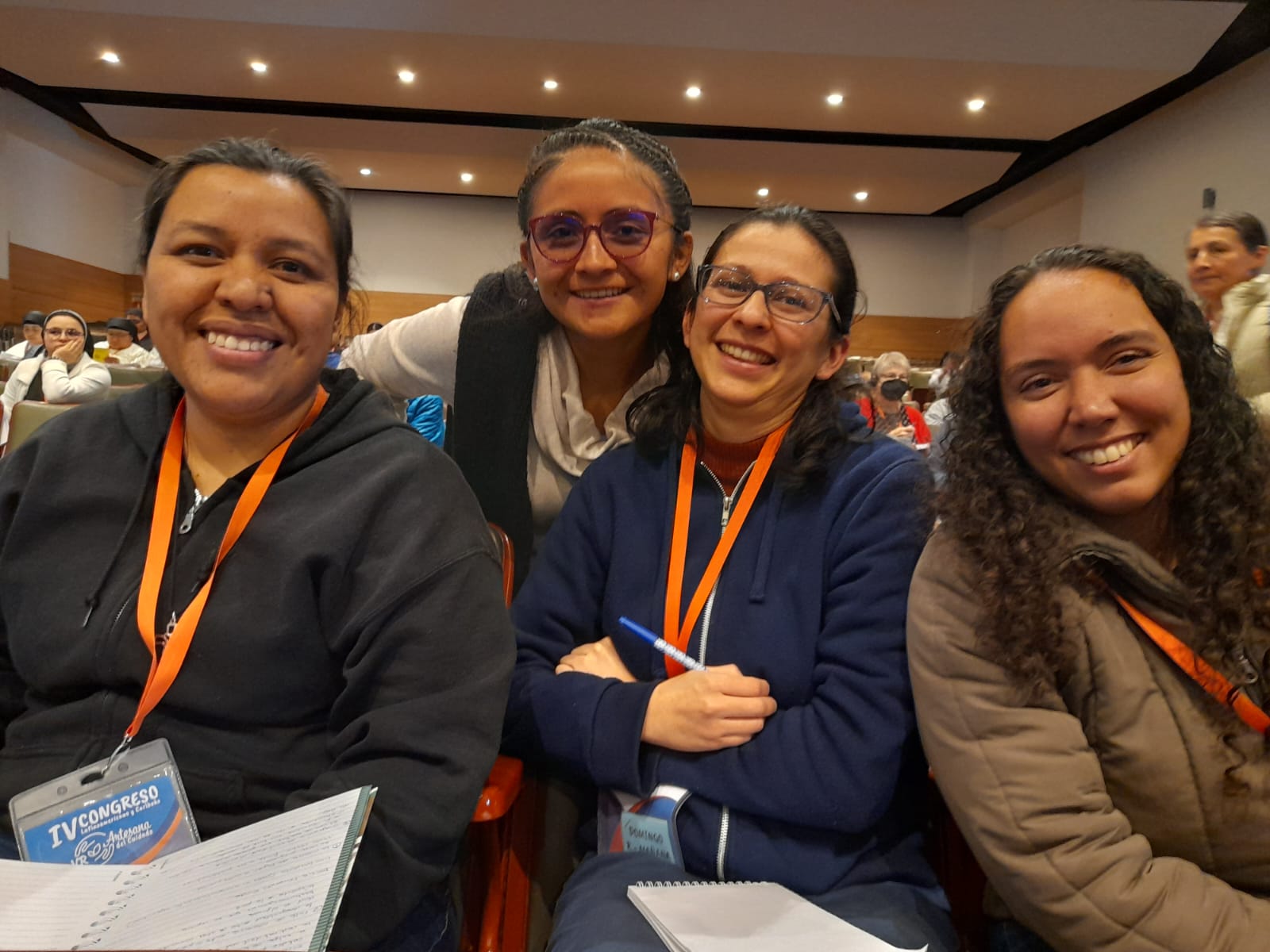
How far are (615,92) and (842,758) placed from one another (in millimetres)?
8265

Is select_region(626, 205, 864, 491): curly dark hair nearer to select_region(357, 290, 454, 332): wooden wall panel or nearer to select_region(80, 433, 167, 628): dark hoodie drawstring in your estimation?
select_region(80, 433, 167, 628): dark hoodie drawstring

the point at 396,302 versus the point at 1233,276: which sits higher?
the point at 396,302

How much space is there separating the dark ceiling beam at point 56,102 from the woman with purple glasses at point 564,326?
384 inches

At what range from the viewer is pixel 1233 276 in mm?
3924

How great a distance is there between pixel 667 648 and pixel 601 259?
2.64 feet

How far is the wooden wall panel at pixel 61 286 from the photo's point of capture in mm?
10203

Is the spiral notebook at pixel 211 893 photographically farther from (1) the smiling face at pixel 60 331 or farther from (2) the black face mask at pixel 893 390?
(1) the smiling face at pixel 60 331

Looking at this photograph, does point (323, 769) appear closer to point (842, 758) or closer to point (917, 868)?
point (842, 758)

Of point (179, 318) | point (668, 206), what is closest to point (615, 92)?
point (668, 206)

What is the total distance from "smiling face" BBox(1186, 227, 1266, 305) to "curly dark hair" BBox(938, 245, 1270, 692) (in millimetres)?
3326

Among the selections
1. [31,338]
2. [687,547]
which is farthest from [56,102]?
[687,547]

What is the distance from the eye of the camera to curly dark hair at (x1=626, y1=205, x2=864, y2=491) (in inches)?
55.4

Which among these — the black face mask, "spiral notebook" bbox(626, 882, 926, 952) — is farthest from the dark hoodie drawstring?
the black face mask

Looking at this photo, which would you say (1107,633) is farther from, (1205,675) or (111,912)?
(111,912)
